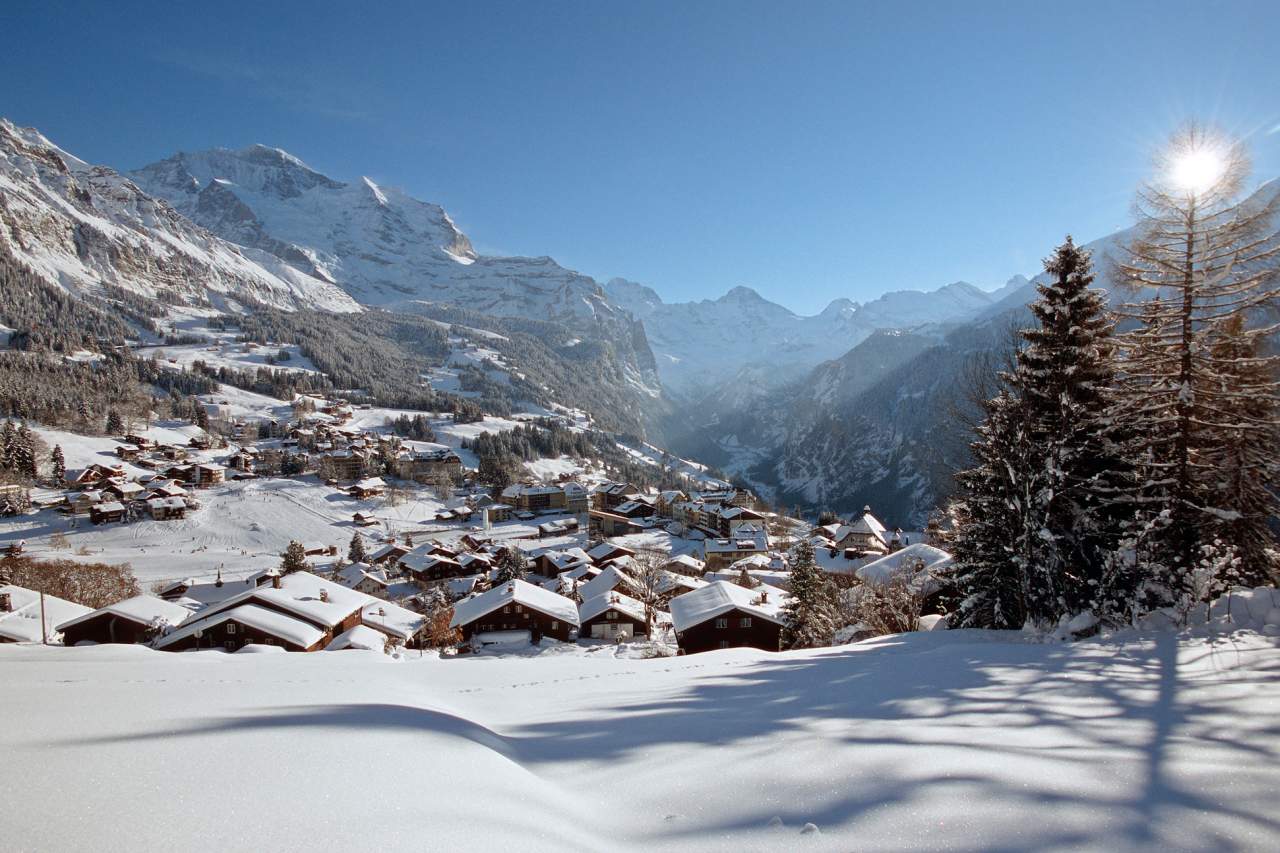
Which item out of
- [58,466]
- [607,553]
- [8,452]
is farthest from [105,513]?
[607,553]

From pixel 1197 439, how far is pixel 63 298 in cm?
21692

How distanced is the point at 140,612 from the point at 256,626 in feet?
26.7

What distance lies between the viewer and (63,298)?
150 meters

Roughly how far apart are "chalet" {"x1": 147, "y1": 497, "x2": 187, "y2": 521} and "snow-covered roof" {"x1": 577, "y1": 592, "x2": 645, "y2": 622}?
5743 cm

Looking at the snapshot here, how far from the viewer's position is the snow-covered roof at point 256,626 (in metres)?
21.8

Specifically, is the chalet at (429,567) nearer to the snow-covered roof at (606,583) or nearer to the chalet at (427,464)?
the snow-covered roof at (606,583)

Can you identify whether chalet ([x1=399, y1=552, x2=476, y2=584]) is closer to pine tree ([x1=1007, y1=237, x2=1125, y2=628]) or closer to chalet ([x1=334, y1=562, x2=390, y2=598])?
chalet ([x1=334, y1=562, x2=390, y2=598])

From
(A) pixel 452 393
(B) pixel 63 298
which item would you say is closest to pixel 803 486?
(A) pixel 452 393

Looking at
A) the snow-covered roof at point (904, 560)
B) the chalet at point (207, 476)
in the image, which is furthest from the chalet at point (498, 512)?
the snow-covered roof at point (904, 560)

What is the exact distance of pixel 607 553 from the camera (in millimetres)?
54000

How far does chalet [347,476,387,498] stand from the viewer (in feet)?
263

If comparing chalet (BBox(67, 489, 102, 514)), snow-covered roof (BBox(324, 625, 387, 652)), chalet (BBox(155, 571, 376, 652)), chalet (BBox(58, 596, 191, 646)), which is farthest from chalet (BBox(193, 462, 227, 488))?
snow-covered roof (BBox(324, 625, 387, 652))

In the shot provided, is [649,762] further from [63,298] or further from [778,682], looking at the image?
[63,298]

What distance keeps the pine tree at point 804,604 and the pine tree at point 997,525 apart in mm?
6924
